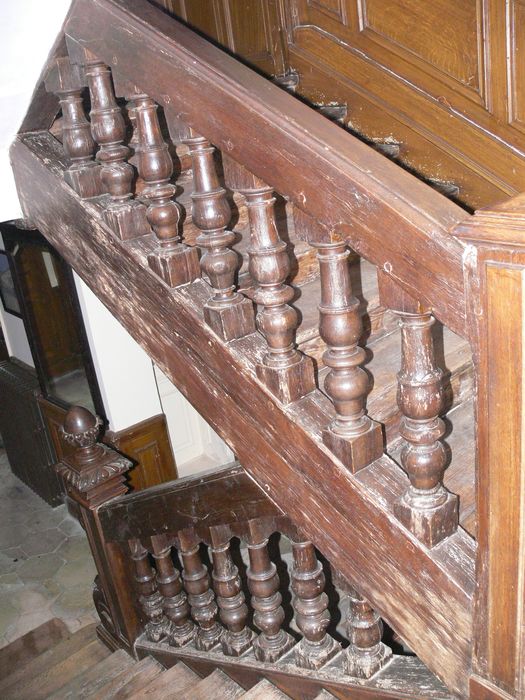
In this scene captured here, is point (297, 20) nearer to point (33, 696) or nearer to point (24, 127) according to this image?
point (24, 127)

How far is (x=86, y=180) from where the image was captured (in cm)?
158

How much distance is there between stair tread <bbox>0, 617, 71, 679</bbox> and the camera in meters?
3.74

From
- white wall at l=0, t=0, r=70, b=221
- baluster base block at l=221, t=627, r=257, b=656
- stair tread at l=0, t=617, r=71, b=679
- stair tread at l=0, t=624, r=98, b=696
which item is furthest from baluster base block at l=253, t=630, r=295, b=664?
stair tread at l=0, t=617, r=71, b=679

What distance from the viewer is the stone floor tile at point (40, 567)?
4.46m

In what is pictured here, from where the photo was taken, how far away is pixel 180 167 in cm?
215

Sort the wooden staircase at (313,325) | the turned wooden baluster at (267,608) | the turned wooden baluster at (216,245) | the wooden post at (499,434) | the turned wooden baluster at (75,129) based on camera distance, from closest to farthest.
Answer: the wooden post at (499,434) → the wooden staircase at (313,325) → the turned wooden baluster at (216,245) → the turned wooden baluster at (75,129) → the turned wooden baluster at (267,608)

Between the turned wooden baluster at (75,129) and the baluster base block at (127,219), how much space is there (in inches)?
4.7

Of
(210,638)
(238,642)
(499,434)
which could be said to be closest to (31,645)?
(210,638)

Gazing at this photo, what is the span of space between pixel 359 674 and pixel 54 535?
3.74m

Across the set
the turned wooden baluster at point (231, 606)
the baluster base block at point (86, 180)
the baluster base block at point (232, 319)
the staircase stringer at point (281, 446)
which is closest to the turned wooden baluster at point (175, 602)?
the turned wooden baluster at point (231, 606)

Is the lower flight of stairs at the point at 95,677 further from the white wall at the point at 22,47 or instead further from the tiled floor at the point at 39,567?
the white wall at the point at 22,47

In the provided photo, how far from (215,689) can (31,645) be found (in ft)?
7.41

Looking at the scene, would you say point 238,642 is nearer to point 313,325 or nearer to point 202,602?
point 202,602

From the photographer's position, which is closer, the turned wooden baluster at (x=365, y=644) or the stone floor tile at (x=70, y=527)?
the turned wooden baluster at (x=365, y=644)
